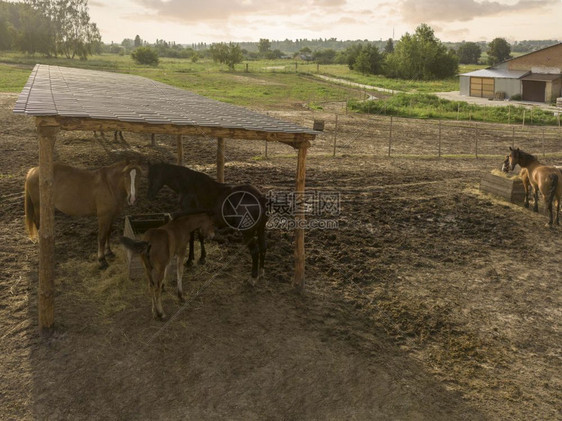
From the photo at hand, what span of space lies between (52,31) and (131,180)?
97992 millimetres

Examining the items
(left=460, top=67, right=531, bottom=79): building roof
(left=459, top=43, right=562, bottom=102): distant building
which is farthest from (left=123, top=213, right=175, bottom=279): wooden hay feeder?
(left=460, top=67, right=531, bottom=79): building roof

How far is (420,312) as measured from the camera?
26.5 ft

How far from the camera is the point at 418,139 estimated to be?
87.1 ft

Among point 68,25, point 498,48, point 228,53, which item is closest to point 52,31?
point 68,25

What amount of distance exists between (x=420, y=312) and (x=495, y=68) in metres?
54.0

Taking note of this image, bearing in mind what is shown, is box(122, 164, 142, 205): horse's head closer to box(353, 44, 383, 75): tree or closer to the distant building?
the distant building

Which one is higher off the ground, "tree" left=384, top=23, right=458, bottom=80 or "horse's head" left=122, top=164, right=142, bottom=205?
"tree" left=384, top=23, right=458, bottom=80

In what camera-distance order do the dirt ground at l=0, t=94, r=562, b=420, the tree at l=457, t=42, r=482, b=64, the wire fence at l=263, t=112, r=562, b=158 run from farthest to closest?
the tree at l=457, t=42, r=482, b=64 → the wire fence at l=263, t=112, r=562, b=158 → the dirt ground at l=0, t=94, r=562, b=420

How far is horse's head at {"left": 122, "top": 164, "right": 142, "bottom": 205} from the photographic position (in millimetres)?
8211

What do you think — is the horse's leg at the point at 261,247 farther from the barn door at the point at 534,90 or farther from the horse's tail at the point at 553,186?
the barn door at the point at 534,90

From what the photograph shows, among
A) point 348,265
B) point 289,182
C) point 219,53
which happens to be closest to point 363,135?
point 289,182

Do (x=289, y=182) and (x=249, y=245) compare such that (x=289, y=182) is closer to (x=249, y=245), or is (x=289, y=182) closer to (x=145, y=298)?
(x=249, y=245)

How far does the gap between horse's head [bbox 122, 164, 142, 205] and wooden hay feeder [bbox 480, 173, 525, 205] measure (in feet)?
37.6

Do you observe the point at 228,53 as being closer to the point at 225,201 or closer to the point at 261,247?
the point at 225,201
